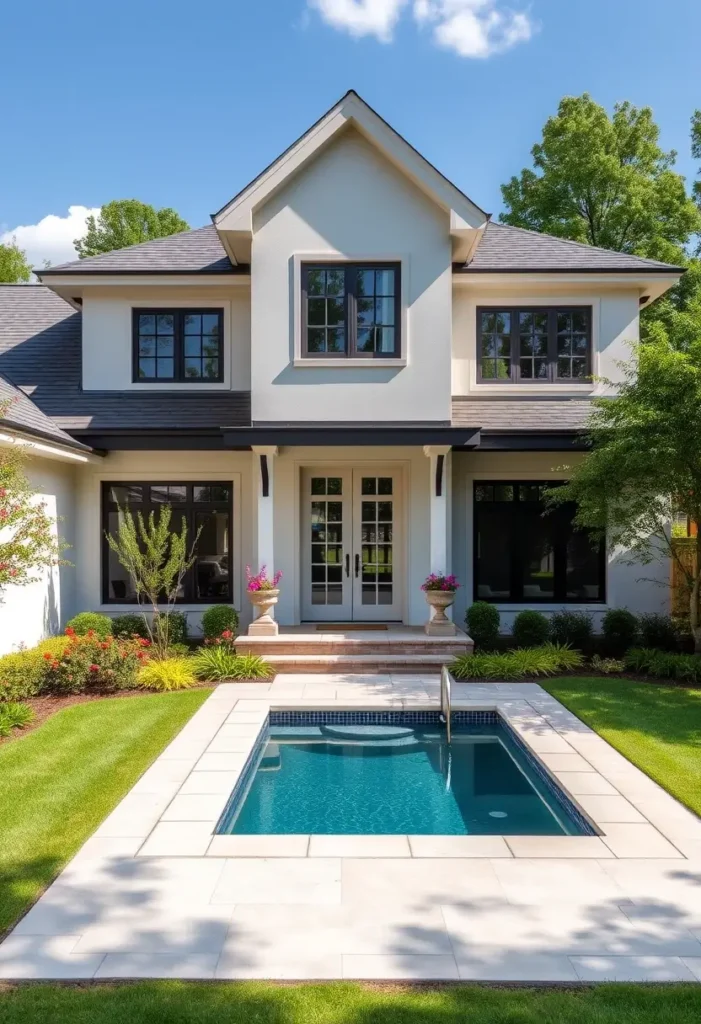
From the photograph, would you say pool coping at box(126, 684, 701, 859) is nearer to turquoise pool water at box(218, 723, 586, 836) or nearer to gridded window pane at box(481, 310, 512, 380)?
turquoise pool water at box(218, 723, 586, 836)

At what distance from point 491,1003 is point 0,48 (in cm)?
1655

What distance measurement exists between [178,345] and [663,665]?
33.5ft

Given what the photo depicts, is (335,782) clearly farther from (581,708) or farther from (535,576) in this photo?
(535,576)

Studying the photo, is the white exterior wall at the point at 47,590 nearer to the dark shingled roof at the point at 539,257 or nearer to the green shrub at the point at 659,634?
the dark shingled roof at the point at 539,257

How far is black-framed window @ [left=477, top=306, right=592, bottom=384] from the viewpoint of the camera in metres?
13.1

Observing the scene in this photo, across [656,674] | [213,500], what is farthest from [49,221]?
[656,674]

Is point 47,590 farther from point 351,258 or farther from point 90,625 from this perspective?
point 351,258

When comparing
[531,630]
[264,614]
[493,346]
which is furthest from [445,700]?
[493,346]

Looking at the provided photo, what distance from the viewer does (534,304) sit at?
13.0 meters

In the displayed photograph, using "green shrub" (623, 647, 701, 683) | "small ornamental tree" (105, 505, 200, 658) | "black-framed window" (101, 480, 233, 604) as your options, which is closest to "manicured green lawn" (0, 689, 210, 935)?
"small ornamental tree" (105, 505, 200, 658)

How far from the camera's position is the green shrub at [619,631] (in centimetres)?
1202

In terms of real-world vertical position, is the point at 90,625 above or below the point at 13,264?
below

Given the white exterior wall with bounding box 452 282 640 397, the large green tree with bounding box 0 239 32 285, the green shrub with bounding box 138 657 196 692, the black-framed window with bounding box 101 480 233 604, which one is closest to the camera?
the green shrub with bounding box 138 657 196 692

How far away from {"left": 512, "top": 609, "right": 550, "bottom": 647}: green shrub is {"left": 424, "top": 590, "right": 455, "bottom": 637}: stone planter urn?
4.90 feet
